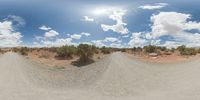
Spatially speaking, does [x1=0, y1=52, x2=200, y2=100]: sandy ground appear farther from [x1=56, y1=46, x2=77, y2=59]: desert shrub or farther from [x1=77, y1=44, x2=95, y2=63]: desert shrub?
[x1=56, y1=46, x2=77, y2=59]: desert shrub

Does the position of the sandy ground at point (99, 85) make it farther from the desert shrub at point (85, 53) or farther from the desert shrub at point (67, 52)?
the desert shrub at point (67, 52)

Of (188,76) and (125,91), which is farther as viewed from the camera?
(188,76)

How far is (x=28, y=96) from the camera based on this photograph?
1892 cm

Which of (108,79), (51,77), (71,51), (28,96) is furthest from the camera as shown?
(71,51)

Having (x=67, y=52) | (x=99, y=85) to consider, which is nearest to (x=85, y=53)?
(x=67, y=52)

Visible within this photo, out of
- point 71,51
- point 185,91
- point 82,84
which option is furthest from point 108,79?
point 71,51

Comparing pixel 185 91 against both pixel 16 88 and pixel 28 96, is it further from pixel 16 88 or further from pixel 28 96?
pixel 16 88

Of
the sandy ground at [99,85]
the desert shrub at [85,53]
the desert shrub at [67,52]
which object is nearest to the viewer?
the sandy ground at [99,85]

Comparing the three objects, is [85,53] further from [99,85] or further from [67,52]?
[99,85]

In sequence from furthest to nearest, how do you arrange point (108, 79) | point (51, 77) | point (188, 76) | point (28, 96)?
point (51, 77), point (188, 76), point (108, 79), point (28, 96)

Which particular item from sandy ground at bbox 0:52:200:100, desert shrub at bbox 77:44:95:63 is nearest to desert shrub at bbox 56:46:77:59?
desert shrub at bbox 77:44:95:63

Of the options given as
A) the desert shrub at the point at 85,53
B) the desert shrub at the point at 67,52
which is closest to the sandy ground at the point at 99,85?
the desert shrub at the point at 85,53

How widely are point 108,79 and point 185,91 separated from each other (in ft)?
20.0

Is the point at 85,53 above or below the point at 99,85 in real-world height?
above
